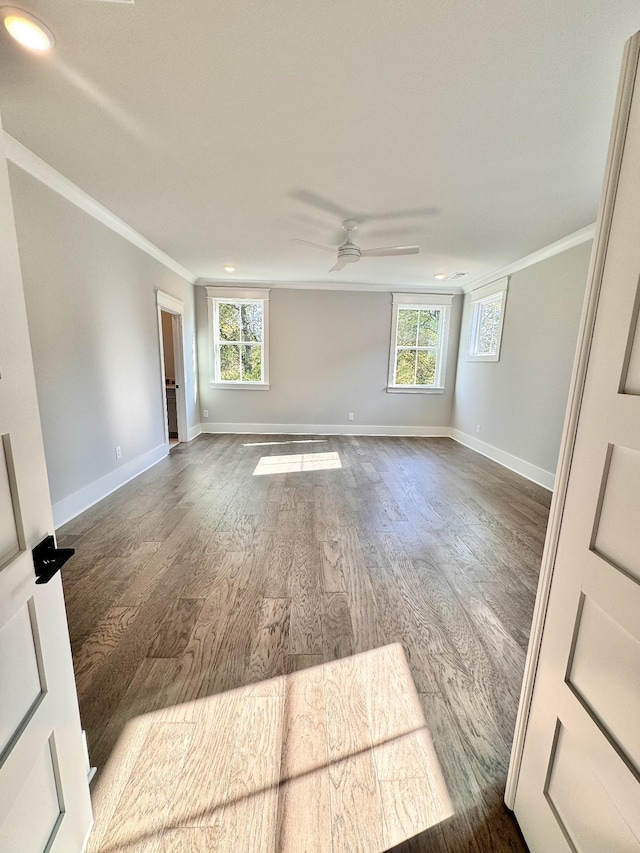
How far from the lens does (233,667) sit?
144 cm

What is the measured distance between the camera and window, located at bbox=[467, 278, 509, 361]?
186 inches

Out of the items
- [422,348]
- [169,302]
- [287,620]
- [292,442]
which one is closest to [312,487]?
[287,620]

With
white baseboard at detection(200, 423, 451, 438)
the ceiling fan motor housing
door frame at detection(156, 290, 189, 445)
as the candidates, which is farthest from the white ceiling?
white baseboard at detection(200, 423, 451, 438)

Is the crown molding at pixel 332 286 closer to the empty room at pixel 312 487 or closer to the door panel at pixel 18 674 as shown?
the empty room at pixel 312 487

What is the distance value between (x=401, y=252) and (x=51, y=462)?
3.54 m

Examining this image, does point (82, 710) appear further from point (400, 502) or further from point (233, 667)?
point (400, 502)

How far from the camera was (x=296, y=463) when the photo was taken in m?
4.45

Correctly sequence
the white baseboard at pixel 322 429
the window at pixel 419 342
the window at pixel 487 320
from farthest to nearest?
the white baseboard at pixel 322 429, the window at pixel 419 342, the window at pixel 487 320

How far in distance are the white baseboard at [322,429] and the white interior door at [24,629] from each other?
5347mm

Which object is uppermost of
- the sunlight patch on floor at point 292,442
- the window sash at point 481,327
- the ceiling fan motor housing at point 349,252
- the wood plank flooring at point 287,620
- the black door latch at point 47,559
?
the ceiling fan motor housing at point 349,252

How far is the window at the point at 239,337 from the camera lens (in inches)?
224

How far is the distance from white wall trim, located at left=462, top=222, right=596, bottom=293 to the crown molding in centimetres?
49

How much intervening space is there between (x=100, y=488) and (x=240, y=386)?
3.12 metres

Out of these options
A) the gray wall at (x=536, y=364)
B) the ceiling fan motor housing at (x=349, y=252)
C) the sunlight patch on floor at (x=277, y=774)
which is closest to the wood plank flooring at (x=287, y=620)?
the sunlight patch on floor at (x=277, y=774)
